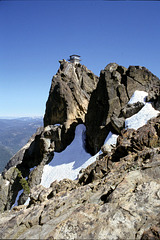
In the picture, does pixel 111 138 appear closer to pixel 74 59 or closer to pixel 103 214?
pixel 103 214

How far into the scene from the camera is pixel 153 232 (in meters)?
5.62

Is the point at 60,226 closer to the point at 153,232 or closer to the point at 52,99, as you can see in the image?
the point at 153,232

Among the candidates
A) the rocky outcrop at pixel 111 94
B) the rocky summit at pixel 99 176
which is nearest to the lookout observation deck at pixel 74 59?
the rocky summit at pixel 99 176

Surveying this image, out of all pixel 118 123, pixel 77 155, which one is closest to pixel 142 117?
pixel 118 123

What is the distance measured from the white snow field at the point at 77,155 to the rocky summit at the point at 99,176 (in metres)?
1.06

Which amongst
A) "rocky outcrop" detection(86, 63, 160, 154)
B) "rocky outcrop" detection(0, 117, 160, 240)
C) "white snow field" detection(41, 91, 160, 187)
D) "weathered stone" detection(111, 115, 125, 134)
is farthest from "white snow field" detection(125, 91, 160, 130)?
"rocky outcrop" detection(0, 117, 160, 240)

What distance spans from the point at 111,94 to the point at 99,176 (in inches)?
843

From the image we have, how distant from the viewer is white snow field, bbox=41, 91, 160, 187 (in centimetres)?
2575

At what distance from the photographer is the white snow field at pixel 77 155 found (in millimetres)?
25750

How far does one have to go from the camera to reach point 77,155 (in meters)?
33.8

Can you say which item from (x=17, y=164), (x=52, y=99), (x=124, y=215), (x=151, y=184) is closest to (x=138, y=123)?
(x=151, y=184)

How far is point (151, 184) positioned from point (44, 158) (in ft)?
104

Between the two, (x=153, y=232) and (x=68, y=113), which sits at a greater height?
(x=68, y=113)

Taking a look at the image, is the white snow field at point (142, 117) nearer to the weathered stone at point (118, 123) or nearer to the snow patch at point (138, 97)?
the weathered stone at point (118, 123)
